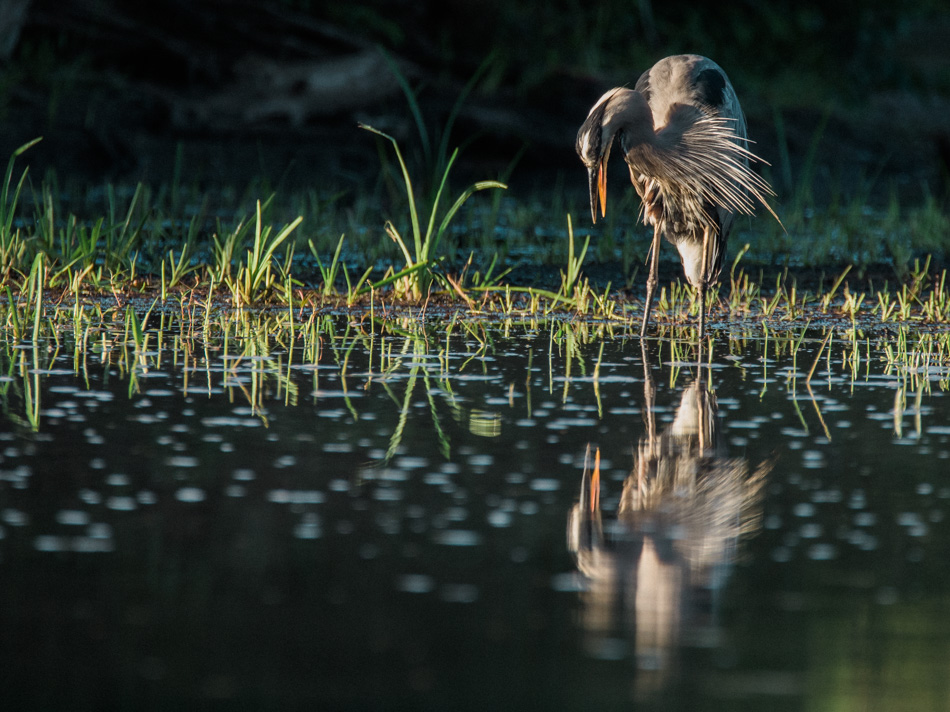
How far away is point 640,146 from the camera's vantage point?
5410mm

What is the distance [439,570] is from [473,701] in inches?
21.6

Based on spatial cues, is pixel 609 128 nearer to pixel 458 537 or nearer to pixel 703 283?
pixel 703 283

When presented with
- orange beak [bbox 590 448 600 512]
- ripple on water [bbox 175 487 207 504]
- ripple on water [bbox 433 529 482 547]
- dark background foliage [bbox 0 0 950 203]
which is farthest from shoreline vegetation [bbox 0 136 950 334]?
ripple on water [bbox 433 529 482 547]

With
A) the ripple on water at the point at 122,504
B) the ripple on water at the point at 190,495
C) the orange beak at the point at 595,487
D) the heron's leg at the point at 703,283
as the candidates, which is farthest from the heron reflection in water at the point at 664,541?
the heron's leg at the point at 703,283

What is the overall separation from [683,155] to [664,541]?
308 centimetres

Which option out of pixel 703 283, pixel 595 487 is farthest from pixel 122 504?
pixel 703 283

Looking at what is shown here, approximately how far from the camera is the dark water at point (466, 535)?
1942 millimetres

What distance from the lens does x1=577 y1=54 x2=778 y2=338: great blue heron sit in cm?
534

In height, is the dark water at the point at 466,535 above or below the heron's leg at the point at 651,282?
below

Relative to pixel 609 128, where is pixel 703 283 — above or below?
below

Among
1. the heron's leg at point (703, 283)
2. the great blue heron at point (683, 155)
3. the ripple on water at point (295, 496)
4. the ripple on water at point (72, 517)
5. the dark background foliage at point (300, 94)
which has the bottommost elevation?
the ripple on water at point (72, 517)

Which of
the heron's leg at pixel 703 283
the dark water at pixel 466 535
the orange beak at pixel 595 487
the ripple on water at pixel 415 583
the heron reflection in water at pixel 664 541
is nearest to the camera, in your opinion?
the dark water at pixel 466 535

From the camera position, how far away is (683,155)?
216 inches

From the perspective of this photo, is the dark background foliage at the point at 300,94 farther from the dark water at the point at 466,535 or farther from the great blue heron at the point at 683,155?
the dark water at the point at 466,535
